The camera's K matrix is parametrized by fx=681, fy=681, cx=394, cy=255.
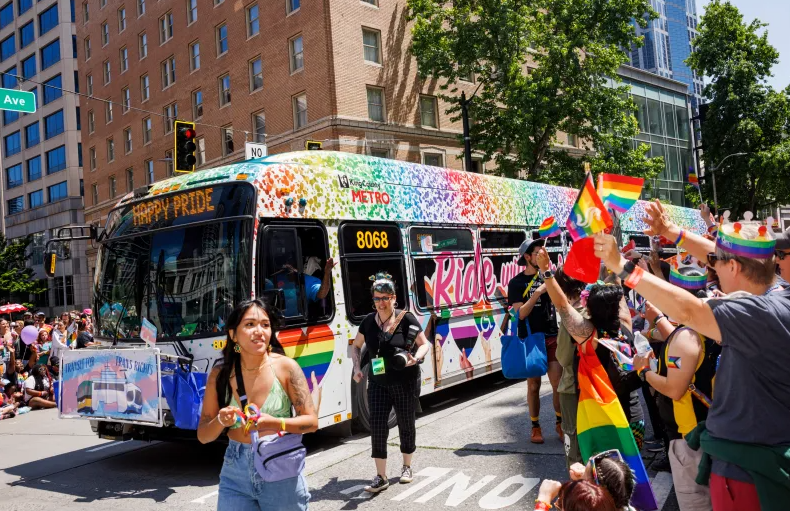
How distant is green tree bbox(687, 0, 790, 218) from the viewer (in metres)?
36.4

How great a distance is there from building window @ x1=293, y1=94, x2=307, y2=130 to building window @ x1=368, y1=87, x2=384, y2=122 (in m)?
2.74

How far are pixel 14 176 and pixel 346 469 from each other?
210 ft

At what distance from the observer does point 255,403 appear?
3.47m

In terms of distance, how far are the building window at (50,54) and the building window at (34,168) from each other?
7.60 meters

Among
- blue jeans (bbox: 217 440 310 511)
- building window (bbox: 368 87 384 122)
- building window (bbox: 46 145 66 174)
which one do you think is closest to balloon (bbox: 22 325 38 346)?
blue jeans (bbox: 217 440 310 511)

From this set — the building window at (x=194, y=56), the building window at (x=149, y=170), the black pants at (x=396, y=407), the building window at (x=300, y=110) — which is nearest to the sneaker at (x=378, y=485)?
the black pants at (x=396, y=407)

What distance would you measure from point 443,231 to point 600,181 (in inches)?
258

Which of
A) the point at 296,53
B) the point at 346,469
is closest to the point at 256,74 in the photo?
the point at 296,53

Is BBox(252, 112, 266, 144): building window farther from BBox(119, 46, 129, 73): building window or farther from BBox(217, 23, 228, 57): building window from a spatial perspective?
BBox(119, 46, 129, 73): building window

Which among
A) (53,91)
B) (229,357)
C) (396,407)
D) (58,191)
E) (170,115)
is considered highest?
(53,91)

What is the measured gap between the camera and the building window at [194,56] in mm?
35250

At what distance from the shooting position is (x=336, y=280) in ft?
25.6

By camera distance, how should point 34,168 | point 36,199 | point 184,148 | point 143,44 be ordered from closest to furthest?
point 184,148
point 143,44
point 36,199
point 34,168

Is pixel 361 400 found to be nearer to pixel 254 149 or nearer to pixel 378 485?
pixel 378 485
